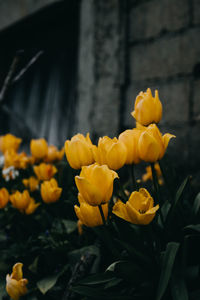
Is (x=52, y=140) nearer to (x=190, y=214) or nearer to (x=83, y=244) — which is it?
(x=83, y=244)

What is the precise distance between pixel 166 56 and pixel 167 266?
1550 millimetres

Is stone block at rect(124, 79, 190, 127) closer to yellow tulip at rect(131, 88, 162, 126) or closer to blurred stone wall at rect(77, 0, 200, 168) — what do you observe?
blurred stone wall at rect(77, 0, 200, 168)

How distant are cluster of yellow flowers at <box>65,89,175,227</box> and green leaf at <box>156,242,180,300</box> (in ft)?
0.41

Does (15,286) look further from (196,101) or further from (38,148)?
(196,101)

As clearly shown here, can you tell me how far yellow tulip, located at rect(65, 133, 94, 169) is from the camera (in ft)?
2.85

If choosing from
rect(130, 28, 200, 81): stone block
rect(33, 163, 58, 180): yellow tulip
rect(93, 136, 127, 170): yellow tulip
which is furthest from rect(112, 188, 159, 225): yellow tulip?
rect(130, 28, 200, 81): stone block

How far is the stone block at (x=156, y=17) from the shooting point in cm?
196

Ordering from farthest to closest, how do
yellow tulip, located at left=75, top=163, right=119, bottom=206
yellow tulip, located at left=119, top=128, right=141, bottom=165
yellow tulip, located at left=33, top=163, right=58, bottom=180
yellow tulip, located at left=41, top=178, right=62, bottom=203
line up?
yellow tulip, located at left=33, top=163, right=58, bottom=180
yellow tulip, located at left=41, top=178, right=62, bottom=203
yellow tulip, located at left=119, top=128, right=141, bottom=165
yellow tulip, located at left=75, top=163, right=119, bottom=206

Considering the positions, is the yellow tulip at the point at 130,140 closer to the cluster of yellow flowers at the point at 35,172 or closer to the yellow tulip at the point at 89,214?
the yellow tulip at the point at 89,214

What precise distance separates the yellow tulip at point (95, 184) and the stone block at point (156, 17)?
1.54m

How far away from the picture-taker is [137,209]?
2.52 feet

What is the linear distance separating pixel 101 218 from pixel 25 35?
298 centimetres

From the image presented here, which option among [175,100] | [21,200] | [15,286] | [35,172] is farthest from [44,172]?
[175,100]

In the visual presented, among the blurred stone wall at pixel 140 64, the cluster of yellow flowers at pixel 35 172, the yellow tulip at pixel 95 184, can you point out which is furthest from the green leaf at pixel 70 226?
the blurred stone wall at pixel 140 64
